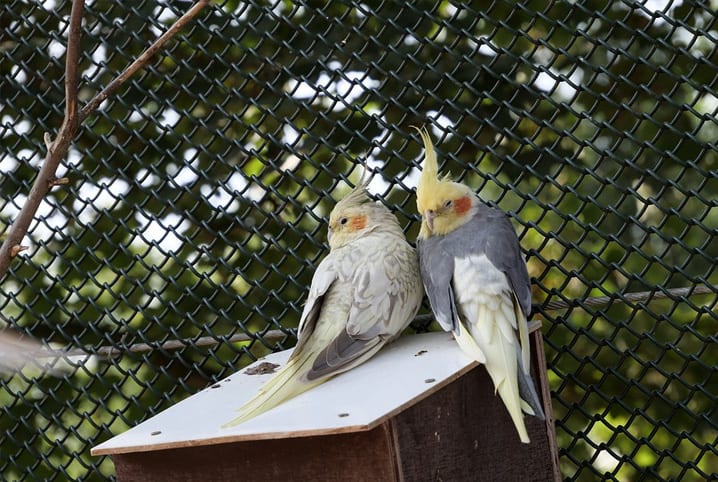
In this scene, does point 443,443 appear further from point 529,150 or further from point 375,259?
point 529,150

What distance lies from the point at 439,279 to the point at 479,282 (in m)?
0.06


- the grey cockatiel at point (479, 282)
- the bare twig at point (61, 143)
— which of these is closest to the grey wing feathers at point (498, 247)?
the grey cockatiel at point (479, 282)

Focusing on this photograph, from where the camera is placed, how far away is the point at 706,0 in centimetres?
197

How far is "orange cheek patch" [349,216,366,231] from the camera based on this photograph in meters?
1.66

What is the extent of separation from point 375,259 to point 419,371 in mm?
223

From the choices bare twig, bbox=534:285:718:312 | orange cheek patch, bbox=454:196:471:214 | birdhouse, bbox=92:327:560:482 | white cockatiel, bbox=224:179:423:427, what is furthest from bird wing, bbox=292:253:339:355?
bare twig, bbox=534:285:718:312

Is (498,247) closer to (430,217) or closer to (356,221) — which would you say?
(430,217)

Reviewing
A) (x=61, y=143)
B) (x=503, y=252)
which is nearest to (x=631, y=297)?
(x=503, y=252)

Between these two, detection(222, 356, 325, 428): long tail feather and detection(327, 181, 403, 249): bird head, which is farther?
detection(327, 181, 403, 249): bird head

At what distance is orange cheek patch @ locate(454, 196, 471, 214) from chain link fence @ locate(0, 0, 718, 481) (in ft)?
1.34

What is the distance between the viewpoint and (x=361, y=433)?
1351mm

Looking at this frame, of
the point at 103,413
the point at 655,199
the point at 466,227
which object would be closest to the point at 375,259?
the point at 466,227

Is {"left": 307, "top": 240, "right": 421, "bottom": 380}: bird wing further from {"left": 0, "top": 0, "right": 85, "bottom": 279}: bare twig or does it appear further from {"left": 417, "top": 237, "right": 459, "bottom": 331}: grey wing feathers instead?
{"left": 0, "top": 0, "right": 85, "bottom": 279}: bare twig

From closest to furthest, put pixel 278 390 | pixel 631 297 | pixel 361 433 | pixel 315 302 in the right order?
1. pixel 361 433
2. pixel 278 390
3. pixel 315 302
4. pixel 631 297
